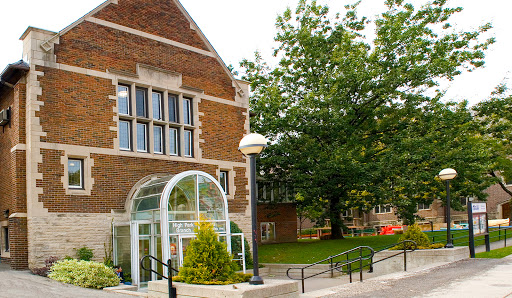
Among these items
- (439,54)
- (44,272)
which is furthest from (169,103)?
(439,54)

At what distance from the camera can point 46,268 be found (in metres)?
13.7

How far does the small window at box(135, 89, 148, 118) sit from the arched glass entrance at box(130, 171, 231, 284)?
8.72 ft

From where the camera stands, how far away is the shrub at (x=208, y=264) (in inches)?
377

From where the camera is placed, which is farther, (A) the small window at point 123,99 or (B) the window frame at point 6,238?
(A) the small window at point 123,99

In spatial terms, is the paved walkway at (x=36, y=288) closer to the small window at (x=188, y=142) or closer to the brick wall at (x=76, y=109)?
the brick wall at (x=76, y=109)

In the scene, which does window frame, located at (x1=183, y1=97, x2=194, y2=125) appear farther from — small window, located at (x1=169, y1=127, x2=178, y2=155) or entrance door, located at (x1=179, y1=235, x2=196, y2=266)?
entrance door, located at (x1=179, y1=235, x2=196, y2=266)

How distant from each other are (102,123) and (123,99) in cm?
138

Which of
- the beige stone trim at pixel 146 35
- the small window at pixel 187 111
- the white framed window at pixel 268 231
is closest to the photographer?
the beige stone trim at pixel 146 35

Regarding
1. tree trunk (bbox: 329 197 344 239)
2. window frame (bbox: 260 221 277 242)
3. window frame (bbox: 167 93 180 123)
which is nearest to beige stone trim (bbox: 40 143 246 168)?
window frame (bbox: 167 93 180 123)

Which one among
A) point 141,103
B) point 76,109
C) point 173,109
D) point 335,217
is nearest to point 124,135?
point 141,103

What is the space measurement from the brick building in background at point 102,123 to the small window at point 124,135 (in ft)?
0.11

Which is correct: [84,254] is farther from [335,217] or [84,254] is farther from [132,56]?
[335,217]

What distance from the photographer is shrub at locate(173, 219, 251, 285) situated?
31.4ft

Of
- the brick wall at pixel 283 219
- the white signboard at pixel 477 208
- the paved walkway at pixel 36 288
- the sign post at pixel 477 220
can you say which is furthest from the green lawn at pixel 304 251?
the paved walkway at pixel 36 288
